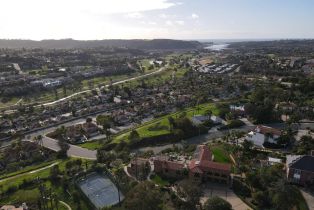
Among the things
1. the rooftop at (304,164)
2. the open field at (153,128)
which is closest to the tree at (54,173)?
the open field at (153,128)

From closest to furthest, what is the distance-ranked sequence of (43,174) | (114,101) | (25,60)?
(43,174)
(114,101)
(25,60)

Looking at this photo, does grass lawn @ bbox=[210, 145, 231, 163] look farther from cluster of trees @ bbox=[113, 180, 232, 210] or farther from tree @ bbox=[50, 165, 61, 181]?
tree @ bbox=[50, 165, 61, 181]

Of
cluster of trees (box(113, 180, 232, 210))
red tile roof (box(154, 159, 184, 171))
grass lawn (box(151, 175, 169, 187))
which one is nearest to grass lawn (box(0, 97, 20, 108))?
red tile roof (box(154, 159, 184, 171))

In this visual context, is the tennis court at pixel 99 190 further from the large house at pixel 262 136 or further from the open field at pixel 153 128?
the large house at pixel 262 136

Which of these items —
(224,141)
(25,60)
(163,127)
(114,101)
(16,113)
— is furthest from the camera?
(25,60)

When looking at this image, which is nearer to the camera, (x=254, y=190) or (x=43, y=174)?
(x=254, y=190)

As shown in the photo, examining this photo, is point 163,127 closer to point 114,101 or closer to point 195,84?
point 114,101

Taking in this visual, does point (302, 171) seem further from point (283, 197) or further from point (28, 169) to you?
point (28, 169)

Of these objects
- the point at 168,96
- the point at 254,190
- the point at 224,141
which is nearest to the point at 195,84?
the point at 168,96
